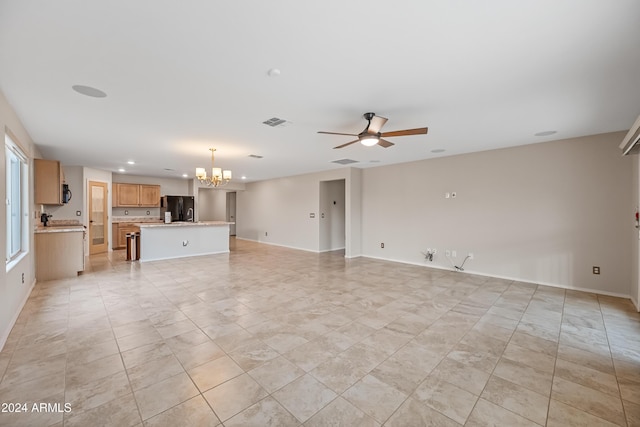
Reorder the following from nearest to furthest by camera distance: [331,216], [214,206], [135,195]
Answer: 1. [331,216]
2. [135,195]
3. [214,206]

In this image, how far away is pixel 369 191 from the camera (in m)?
7.23

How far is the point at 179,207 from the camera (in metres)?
9.03

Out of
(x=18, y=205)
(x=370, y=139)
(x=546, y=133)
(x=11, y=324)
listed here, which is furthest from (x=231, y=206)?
(x=546, y=133)

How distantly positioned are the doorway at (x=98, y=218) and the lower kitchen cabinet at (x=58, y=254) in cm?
299

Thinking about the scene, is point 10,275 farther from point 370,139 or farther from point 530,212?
point 530,212

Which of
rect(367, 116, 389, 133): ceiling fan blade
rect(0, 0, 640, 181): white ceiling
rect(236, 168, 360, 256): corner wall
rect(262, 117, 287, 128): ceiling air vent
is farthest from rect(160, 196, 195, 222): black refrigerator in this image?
rect(367, 116, 389, 133): ceiling fan blade

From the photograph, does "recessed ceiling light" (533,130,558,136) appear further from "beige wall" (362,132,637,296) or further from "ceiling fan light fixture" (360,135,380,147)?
"ceiling fan light fixture" (360,135,380,147)

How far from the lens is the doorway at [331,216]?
8172mm

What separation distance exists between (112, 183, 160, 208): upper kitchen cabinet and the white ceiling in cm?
488

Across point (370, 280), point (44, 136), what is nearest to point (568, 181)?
point (370, 280)

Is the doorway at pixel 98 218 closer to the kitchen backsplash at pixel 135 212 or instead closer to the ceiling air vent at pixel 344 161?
the kitchen backsplash at pixel 135 212

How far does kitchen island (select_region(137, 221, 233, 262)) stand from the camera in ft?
21.3

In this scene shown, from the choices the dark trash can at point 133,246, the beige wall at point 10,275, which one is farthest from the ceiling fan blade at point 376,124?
the dark trash can at point 133,246

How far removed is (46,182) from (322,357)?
17.9 feet
